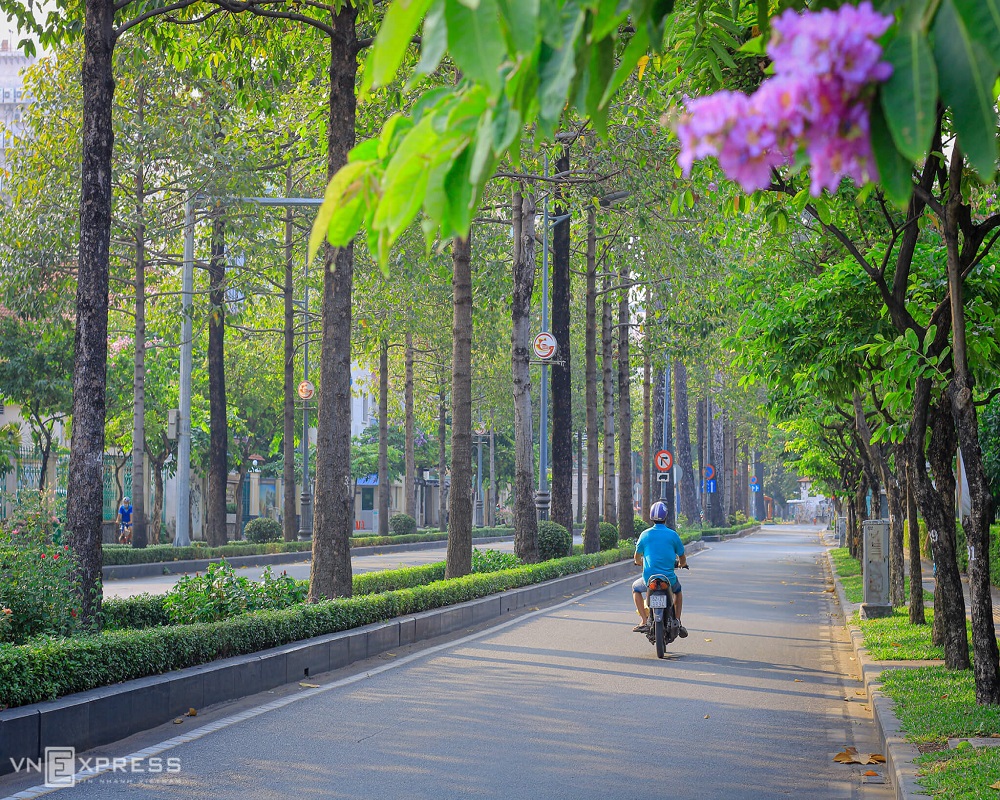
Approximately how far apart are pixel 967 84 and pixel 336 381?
39.8ft

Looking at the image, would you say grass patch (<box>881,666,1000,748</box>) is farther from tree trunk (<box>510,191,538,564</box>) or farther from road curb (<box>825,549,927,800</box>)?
tree trunk (<box>510,191,538,564</box>)

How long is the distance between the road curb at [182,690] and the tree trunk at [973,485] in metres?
5.97

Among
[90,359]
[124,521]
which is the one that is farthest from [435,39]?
[124,521]

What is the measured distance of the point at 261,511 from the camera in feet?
216

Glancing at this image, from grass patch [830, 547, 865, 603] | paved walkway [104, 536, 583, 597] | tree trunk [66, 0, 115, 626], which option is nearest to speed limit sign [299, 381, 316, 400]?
paved walkway [104, 536, 583, 597]

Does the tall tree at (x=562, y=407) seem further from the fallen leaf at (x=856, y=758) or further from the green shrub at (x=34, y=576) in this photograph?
the fallen leaf at (x=856, y=758)

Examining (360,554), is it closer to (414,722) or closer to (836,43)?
(414,722)

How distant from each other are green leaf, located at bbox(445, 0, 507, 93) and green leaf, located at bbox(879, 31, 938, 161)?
0.70m

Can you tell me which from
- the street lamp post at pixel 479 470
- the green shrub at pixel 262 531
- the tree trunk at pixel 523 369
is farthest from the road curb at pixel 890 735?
the street lamp post at pixel 479 470

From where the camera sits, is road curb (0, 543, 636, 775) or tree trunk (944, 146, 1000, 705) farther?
tree trunk (944, 146, 1000, 705)

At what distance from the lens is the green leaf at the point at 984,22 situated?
213 cm

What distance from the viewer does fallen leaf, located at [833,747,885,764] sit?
27.2ft

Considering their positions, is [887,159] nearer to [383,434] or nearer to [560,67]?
[560,67]

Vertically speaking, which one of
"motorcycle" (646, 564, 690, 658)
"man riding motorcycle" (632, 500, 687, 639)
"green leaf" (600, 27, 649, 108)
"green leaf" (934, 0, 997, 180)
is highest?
"green leaf" (600, 27, 649, 108)
